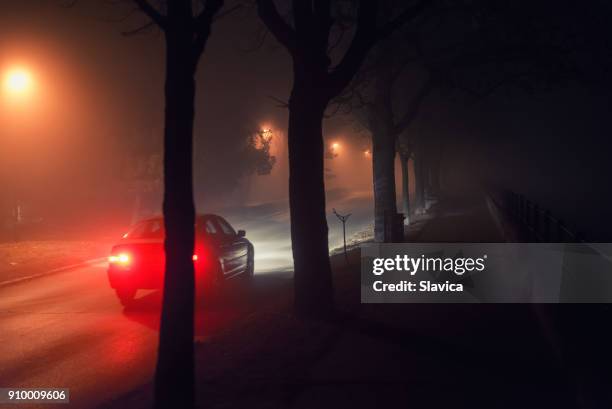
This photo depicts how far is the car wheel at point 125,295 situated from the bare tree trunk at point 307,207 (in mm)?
4203

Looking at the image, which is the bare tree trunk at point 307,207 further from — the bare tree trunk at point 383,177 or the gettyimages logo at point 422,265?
the bare tree trunk at point 383,177

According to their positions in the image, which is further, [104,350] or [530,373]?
[104,350]

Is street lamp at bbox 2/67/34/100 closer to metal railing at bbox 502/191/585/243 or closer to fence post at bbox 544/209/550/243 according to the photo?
metal railing at bbox 502/191/585/243

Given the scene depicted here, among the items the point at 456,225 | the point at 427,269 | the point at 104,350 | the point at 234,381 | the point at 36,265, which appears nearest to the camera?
the point at 234,381

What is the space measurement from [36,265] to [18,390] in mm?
13430

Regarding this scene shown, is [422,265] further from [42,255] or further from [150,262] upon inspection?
[42,255]

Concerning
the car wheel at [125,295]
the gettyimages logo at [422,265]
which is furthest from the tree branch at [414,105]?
the car wheel at [125,295]

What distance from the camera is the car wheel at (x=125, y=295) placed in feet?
42.3

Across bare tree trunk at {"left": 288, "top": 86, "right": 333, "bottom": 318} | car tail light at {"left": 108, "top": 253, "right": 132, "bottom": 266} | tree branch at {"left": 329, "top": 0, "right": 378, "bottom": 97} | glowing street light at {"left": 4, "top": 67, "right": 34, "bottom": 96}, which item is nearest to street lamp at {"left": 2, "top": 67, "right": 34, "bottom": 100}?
glowing street light at {"left": 4, "top": 67, "right": 34, "bottom": 96}

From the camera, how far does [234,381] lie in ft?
23.1

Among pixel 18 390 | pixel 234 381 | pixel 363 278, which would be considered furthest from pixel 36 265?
pixel 234 381

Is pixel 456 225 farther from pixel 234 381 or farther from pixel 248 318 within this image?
pixel 234 381

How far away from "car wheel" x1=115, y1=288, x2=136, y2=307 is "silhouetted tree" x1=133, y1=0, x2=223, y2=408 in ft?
23.9

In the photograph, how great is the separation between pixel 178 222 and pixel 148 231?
8049mm
